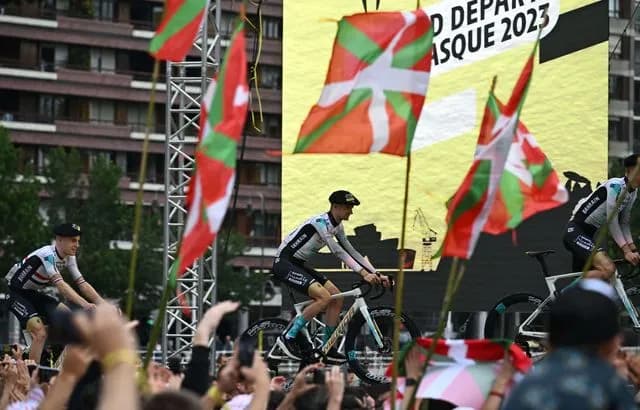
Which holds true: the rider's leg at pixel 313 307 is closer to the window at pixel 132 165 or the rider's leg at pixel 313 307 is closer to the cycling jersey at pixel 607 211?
the cycling jersey at pixel 607 211

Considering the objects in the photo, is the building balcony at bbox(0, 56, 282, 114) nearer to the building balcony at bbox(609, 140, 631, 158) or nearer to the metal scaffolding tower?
the building balcony at bbox(609, 140, 631, 158)

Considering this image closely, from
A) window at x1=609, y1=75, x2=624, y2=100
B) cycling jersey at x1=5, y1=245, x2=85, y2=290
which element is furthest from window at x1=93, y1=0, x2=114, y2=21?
cycling jersey at x1=5, y1=245, x2=85, y2=290

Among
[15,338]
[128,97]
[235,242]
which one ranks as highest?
[128,97]

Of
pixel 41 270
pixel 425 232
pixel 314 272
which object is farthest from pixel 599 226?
pixel 41 270

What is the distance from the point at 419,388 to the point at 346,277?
576 inches

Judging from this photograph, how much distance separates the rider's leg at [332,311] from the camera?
53.2 ft

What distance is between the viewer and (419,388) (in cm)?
695

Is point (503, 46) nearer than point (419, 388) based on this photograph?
No

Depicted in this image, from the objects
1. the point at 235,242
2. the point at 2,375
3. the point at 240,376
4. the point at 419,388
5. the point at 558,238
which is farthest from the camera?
the point at 235,242

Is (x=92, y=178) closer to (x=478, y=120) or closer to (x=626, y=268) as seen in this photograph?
(x=626, y=268)

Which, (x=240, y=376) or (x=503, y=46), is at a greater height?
(x=503, y=46)

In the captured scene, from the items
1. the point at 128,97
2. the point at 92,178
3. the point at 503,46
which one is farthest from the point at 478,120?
the point at 128,97

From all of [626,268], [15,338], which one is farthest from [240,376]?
[15,338]

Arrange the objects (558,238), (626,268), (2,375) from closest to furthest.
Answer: (2,375) → (558,238) → (626,268)
